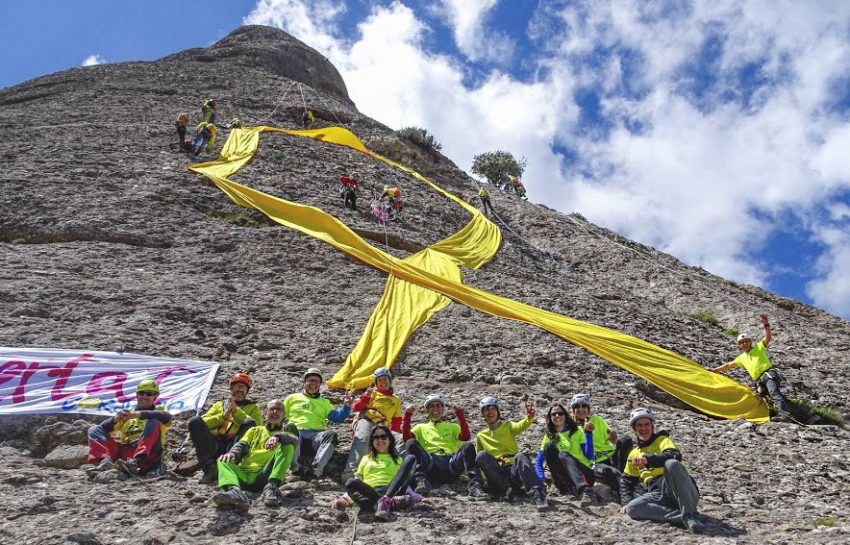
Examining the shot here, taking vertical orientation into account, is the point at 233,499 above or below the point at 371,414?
below

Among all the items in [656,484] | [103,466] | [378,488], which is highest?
[656,484]

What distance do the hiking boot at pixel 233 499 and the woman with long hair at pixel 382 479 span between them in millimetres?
780

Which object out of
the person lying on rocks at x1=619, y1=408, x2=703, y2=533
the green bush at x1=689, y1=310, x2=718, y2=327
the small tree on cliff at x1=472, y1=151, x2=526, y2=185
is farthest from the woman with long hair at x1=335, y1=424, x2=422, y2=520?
the small tree on cliff at x1=472, y1=151, x2=526, y2=185

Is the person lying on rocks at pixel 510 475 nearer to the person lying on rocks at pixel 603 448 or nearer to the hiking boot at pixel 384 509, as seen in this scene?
the person lying on rocks at pixel 603 448

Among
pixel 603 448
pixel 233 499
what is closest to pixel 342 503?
pixel 233 499

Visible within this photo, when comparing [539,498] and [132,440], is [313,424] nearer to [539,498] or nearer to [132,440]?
[132,440]

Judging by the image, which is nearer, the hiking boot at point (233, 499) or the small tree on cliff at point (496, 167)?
the hiking boot at point (233, 499)

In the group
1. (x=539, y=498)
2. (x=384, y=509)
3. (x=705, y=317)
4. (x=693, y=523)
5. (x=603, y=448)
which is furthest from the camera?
(x=705, y=317)

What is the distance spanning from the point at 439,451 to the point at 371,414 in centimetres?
→ 84

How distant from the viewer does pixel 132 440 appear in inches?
252

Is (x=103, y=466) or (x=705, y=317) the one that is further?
(x=705, y=317)

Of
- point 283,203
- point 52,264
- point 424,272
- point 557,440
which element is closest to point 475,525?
point 557,440

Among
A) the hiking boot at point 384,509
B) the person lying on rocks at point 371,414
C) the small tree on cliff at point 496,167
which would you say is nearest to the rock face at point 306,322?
the hiking boot at point 384,509

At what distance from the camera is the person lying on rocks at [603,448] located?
6281 mm
